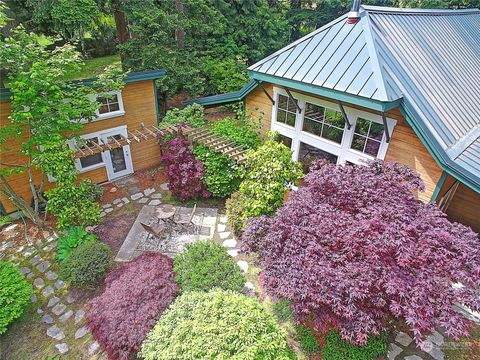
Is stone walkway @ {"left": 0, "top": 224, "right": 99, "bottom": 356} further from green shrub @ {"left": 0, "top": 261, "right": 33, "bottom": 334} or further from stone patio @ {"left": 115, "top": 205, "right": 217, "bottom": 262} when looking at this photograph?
stone patio @ {"left": 115, "top": 205, "right": 217, "bottom": 262}

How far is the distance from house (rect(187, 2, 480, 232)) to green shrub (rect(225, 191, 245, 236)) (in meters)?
3.02

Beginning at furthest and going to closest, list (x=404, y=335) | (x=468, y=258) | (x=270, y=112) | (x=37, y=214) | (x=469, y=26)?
(x=469, y=26), (x=270, y=112), (x=37, y=214), (x=404, y=335), (x=468, y=258)

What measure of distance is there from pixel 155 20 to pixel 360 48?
10.1 meters

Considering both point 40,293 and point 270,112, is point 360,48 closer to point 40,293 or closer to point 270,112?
point 270,112

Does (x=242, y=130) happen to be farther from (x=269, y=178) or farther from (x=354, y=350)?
(x=354, y=350)

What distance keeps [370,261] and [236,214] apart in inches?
208

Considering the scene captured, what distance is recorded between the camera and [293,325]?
7176mm

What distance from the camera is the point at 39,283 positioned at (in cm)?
852

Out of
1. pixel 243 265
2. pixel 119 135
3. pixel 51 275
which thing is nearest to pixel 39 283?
pixel 51 275

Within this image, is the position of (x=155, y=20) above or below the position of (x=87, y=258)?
above

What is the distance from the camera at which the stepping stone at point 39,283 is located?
844 centimetres

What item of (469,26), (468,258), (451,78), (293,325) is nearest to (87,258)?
(293,325)

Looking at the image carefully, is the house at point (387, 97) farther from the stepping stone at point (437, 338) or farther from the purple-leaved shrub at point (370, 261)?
the stepping stone at point (437, 338)

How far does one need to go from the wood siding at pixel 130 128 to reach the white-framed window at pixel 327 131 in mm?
5779
